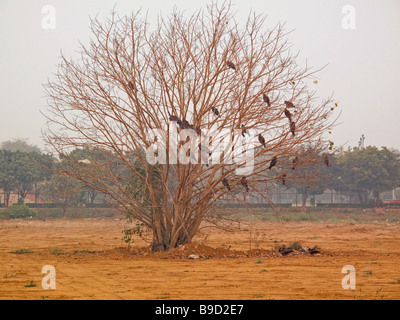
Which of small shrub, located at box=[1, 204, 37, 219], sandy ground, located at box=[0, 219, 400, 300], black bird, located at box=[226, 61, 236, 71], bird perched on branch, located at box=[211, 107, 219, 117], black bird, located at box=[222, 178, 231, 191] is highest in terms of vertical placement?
black bird, located at box=[226, 61, 236, 71]

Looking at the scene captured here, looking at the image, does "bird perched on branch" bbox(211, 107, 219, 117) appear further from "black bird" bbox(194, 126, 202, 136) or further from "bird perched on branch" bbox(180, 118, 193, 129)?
"bird perched on branch" bbox(180, 118, 193, 129)

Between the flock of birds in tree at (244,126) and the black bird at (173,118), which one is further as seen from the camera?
the black bird at (173,118)

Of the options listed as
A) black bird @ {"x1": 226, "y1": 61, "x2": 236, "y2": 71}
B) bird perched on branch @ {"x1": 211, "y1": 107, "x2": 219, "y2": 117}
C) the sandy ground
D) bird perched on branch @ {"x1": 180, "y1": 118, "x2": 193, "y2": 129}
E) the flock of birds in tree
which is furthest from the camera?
bird perched on branch @ {"x1": 211, "y1": 107, "x2": 219, "y2": 117}

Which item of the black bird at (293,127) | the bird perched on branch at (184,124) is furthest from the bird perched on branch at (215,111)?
the black bird at (293,127)

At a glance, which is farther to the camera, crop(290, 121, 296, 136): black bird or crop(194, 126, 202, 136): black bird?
crop(194, 126, 202, 136): black bird

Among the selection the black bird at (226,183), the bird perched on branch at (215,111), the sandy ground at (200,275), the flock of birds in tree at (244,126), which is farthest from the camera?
the bird perched on branch at (215,111)

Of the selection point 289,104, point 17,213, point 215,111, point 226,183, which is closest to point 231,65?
point 215,111

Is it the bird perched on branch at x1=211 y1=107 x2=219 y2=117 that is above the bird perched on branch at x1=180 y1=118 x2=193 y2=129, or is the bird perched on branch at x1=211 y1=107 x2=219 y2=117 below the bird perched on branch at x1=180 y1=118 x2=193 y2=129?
above

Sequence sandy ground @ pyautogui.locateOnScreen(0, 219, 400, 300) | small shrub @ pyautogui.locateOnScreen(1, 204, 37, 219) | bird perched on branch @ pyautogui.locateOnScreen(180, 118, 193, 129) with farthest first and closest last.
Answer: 1. small shrub @ pyautogui.locateOnScreen(1, 204, 37, 219)
2. bird perched on branch @ pyautogui.locateOnScreen(180, 118, 193, 129)
3. sandy ground @ pyautogui.locateOnScreen(0, 219, 400, 300)

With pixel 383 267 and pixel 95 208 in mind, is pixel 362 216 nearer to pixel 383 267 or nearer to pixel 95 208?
pixel 95 208

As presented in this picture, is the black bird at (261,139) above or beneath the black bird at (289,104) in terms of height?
beneath

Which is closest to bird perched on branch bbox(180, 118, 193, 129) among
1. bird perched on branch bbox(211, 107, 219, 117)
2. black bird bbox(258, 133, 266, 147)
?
bird perched on branch bbox(211, 107, 219, 117)

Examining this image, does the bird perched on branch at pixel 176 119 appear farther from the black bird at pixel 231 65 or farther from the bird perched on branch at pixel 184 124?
the black bird at pixel 231 65
